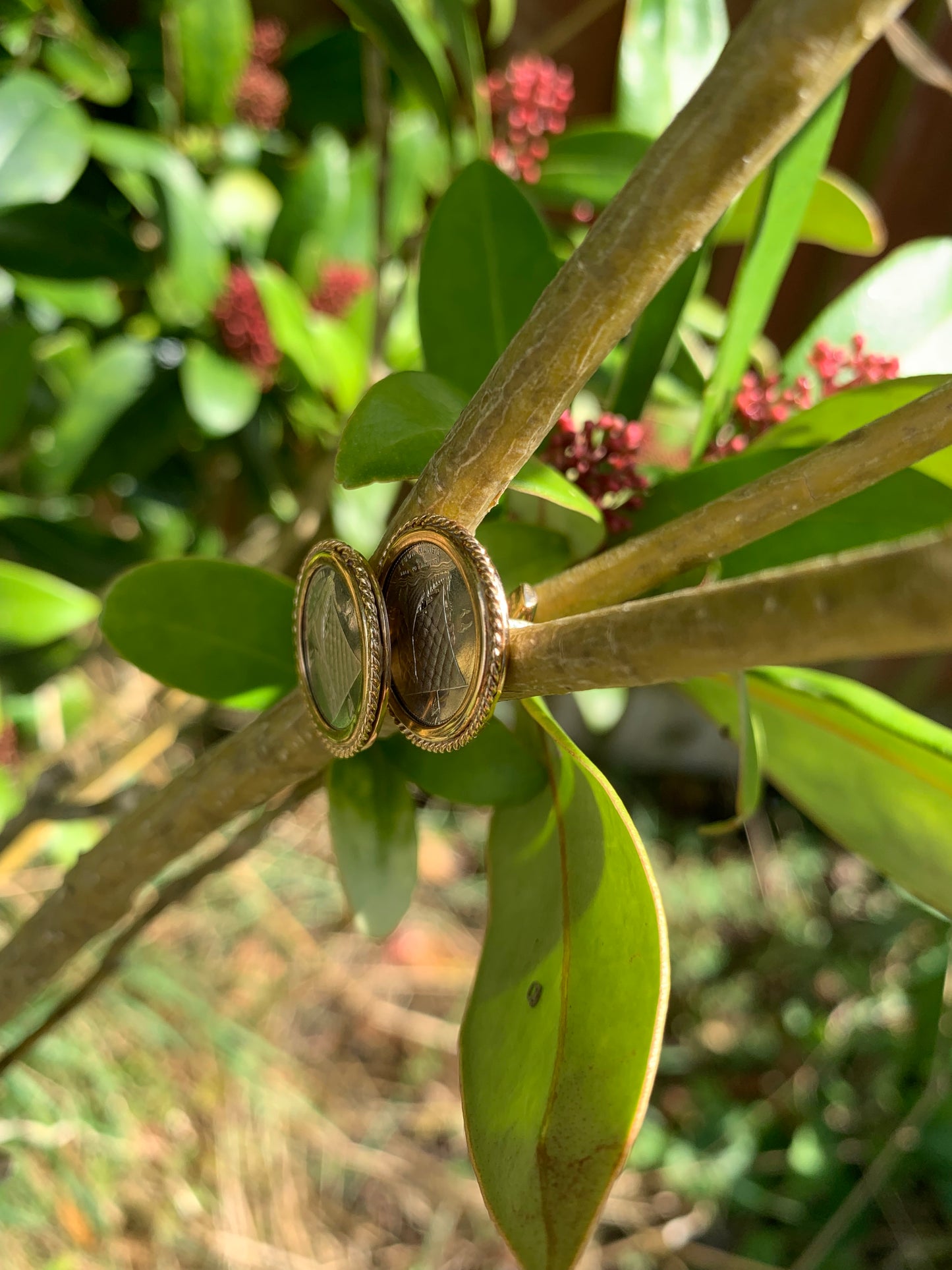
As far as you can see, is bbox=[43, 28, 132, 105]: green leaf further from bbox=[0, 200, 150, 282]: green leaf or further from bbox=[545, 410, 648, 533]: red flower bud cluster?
bbox=[545, 410, 648, 533]: red flower bud cluster

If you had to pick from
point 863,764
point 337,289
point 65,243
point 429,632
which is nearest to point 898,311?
point 863,764

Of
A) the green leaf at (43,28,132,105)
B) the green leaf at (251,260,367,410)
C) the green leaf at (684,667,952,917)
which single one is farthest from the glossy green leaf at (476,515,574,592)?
the green leaf at (43,28,132,105)

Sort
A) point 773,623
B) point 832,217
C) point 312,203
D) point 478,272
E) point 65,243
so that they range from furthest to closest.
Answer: point 312,203
point 65,243
point 832,217
point 478,272
point 773,623

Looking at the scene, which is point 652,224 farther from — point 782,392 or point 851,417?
point 782,392

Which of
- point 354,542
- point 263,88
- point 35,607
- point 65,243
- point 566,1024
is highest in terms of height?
point 263,88

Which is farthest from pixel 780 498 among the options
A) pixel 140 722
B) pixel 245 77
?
pixel 140 722

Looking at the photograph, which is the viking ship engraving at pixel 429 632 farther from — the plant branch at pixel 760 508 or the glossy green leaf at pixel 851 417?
the glossy green leaf at pixel 851 417

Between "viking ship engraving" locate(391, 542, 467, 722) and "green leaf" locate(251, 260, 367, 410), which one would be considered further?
"green leaf" locate(251, 260, 367, 410)
